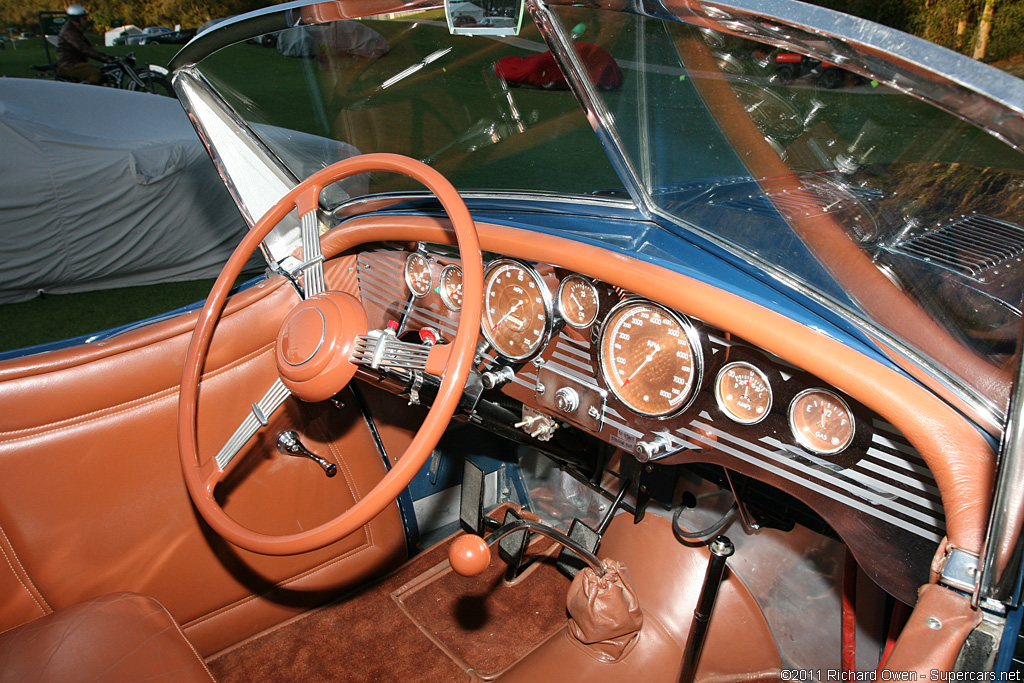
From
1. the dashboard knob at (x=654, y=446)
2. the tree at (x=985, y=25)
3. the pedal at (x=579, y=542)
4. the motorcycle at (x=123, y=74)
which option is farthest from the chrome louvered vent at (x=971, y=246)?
the motorcycle at (x=123, y=74)

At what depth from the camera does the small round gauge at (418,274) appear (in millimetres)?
1567

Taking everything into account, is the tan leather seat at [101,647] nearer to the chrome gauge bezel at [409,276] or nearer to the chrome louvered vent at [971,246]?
the chrome gauge bezel at [409,276]

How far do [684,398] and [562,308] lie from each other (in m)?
0.31

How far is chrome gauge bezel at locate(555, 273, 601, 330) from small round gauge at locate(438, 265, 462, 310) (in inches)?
11.1

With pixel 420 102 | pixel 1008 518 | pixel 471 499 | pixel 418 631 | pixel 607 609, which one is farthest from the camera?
pixel 471 499

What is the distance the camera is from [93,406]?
141cm

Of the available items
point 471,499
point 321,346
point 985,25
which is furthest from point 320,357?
A: point 985,25

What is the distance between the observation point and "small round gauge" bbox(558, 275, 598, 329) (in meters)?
1.28

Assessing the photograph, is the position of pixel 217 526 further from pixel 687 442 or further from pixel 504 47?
pixel 504 47

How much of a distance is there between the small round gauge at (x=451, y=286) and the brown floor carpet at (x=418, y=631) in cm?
106

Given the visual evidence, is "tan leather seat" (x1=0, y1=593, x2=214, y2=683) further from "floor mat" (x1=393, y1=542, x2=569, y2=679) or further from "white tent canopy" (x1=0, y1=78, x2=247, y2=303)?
"white tent canopy" (x1=0, y1=78, x2=247, y2=303)

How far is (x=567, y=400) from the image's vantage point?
1.36 metres

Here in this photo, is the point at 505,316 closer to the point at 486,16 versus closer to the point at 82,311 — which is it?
the point at 486,16

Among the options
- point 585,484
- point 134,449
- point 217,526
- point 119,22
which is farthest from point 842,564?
point 119,22
